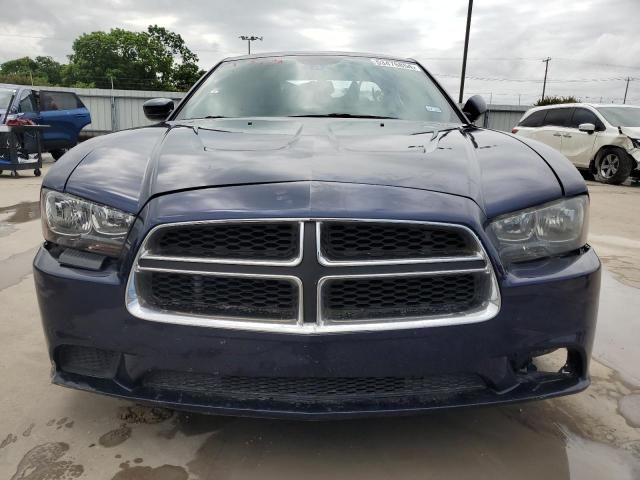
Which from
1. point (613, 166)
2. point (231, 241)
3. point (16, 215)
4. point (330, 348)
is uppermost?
point (231, 241)

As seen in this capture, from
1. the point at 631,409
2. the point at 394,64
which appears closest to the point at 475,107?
the point at 394,64

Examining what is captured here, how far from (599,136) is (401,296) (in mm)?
10525

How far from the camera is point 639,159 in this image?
9.91m

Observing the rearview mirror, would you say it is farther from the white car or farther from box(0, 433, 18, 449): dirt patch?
box(0, 433, 18, 449): dirt patch

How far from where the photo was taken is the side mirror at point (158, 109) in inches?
127

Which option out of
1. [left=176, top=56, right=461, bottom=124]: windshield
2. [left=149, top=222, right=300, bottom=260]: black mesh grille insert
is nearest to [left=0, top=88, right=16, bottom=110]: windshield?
[left=176, top=56, right=461, bottom=124]: windshield

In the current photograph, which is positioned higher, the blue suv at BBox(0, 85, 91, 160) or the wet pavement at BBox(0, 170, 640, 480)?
the blue suv at BBox(0, 85, 91, 160)

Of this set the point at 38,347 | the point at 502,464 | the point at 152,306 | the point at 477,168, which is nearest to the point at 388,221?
the point at 477,168

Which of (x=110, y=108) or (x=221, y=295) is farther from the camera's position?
(x=110, y=108)

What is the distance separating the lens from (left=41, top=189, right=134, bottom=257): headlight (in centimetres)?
171

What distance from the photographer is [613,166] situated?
10.4 metres

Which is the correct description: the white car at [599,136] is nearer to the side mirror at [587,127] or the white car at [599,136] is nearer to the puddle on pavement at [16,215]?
the side mirror at [587,127]

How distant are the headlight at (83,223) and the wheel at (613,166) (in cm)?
1063

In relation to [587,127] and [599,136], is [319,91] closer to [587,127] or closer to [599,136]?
[587,127]
